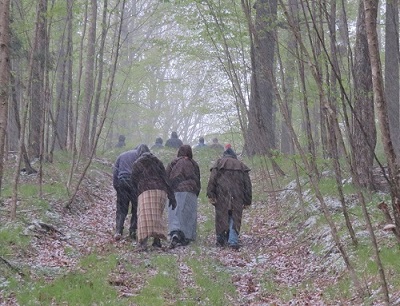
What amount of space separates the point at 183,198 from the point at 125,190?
1231 millimetres

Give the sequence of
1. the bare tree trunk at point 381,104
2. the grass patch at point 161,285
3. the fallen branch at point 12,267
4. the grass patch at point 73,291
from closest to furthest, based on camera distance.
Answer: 1. the bare tree trunk at point 381,104
2. the grass patch at point 73,291
3. the grass patch at point 161,285
4. the fallen branch at point 12,267

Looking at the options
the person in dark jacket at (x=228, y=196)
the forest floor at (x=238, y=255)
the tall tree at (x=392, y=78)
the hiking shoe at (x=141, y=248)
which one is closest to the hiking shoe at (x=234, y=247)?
the person in dark jacket at (x=228, y=196)

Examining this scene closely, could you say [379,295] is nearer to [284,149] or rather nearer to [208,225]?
[208,225]

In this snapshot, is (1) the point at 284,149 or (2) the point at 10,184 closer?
(2) the point at 10,184

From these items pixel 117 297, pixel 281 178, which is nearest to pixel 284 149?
pixel 281 178

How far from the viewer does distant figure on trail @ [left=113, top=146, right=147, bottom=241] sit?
12.4m

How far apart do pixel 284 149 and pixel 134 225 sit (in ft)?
50.6

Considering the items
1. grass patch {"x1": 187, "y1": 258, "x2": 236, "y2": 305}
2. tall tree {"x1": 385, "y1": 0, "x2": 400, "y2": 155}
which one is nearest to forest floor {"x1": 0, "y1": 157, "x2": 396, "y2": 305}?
grass patch {"x1": 187, "y1": 258, "x2": 236, "y2": 305}

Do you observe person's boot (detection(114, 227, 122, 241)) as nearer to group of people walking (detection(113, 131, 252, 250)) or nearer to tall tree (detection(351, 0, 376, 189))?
group of people walking (detection(113, 131, 252, 250))

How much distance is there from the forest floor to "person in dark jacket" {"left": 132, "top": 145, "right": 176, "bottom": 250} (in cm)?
43

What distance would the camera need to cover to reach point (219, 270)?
9828 mm

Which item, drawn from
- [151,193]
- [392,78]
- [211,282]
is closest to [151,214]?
[151,193]

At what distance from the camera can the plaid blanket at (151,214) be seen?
11.4 meters

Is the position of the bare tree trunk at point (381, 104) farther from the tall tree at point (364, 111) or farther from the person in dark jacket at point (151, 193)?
the tall tree at point (364, 111)
